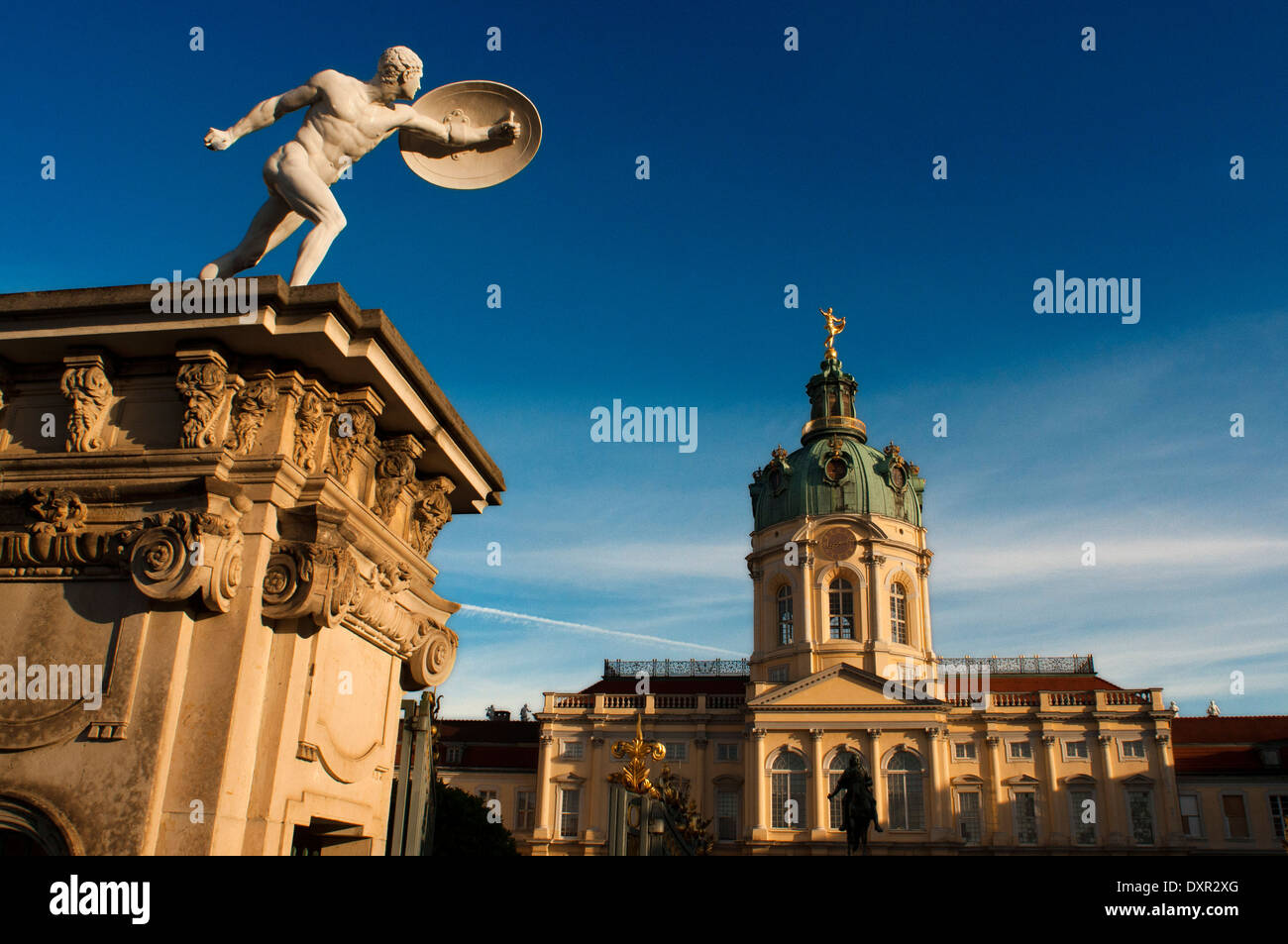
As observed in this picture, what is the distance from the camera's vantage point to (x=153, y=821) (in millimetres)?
5727

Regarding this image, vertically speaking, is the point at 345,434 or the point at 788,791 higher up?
the point at 788,791

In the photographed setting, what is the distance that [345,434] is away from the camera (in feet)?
23.1

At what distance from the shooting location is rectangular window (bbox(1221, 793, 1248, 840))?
56000 mm

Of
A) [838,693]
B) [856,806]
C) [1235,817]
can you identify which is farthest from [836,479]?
[856,806]

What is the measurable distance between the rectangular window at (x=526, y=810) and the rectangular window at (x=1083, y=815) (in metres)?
30.9

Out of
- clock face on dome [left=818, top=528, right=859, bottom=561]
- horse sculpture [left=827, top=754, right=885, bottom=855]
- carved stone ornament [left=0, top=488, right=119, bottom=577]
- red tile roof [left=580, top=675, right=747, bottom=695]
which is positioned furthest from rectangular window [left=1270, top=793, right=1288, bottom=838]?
carved stone ornament [left=0, top=488, right=119, bottom=577]

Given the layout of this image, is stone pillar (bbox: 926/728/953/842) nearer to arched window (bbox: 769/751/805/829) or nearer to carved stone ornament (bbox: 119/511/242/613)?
arched window (bbox: 769/751/805/829)

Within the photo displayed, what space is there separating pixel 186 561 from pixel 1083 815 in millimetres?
59653

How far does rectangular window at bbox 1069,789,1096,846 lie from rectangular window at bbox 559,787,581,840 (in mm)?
27937

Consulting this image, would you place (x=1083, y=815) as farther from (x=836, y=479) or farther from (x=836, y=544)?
(x=836, y=479)

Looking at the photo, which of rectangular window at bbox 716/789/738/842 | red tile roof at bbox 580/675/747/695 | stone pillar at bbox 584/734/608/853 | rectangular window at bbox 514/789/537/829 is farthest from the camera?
red tile roof at bbox 580/675/747/695

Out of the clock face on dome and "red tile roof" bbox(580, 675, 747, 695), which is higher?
the clock face on dome

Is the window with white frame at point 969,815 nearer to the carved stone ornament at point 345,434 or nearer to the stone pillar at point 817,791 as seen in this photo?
the stone pillar at point 817,791
